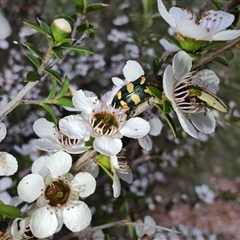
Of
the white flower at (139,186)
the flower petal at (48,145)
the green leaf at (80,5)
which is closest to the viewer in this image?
the flower petal at (48,145)

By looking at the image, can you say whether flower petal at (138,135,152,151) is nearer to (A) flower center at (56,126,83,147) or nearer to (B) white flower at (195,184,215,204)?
(A) flower center at (56,126,83,147)

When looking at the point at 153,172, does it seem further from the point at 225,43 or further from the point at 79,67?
the point at 225,43

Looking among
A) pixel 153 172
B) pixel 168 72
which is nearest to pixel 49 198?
pixel 168 72

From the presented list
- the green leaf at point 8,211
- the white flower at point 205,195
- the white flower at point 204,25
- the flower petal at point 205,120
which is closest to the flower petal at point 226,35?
the white flower at point 204,25

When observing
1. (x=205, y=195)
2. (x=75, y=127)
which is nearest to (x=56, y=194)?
(x=75, y=127)

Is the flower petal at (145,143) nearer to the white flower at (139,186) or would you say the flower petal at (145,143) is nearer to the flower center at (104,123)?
the flower center at (104,123)

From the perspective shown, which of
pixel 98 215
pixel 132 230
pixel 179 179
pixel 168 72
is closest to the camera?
pixel 168 72
